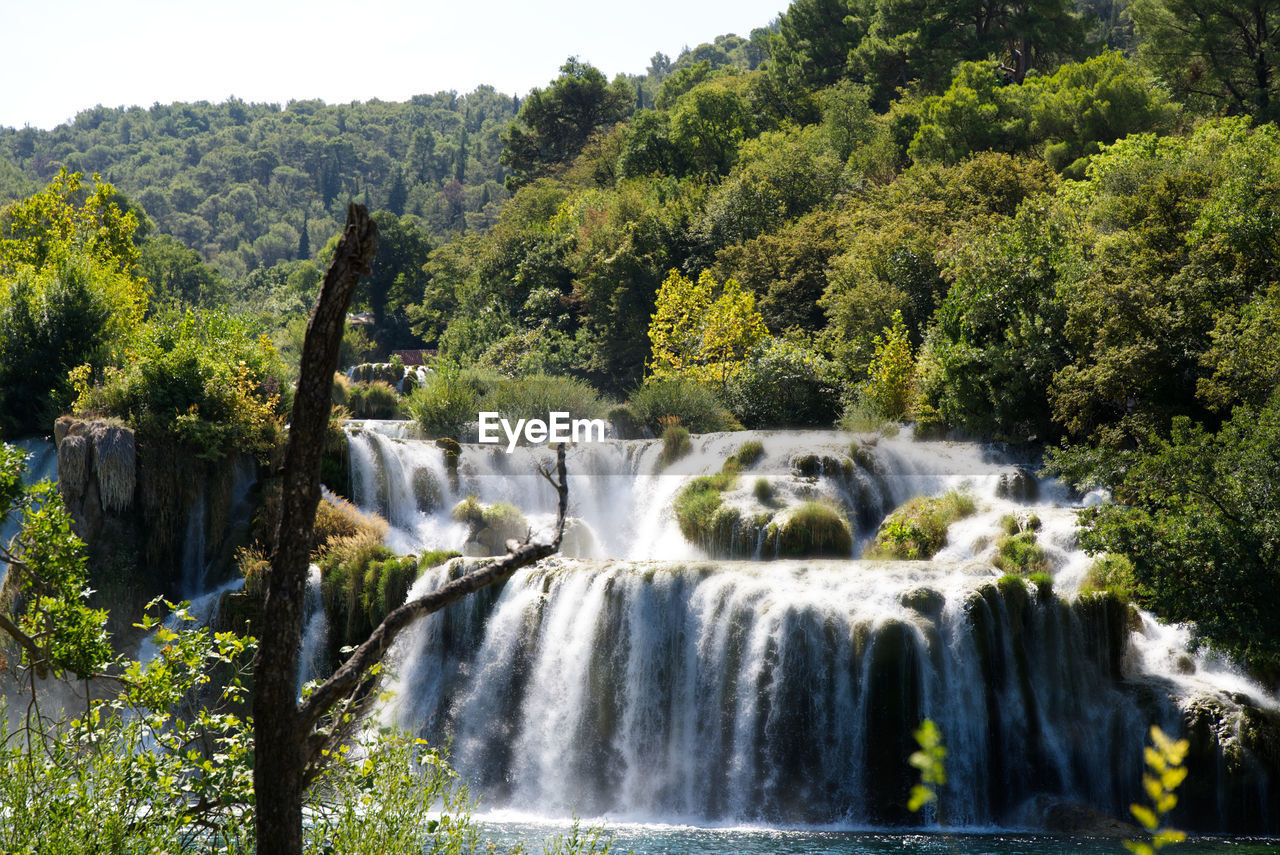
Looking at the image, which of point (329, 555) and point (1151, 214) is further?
point (1151, 214)

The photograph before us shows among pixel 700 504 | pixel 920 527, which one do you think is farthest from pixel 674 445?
pixel 920 527

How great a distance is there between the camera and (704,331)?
31953 mm

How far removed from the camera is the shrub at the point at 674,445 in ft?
80.8

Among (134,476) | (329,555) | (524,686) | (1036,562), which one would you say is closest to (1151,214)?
(1036,562)

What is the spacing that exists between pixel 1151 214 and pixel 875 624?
35.5 feet

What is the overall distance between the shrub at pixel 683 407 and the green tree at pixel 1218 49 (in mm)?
18400

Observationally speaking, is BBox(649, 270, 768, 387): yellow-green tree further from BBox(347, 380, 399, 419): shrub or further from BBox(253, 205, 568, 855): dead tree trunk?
BBox(253, 205, 568, 855): dead tree trunk

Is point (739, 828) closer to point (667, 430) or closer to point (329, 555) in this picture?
point (329, 555)

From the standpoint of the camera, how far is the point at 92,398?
20.7 m

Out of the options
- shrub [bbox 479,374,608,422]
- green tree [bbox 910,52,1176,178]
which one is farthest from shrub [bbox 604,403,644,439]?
green tree [bbox 910,52,1176,178]

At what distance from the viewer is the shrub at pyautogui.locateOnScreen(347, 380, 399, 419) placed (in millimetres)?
35469

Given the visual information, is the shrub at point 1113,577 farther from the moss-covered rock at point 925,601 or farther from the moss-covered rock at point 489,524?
the moss-covered rock at point 489,524

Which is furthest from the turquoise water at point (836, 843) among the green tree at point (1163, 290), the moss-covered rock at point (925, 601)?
the green tree at point (1163, 290)

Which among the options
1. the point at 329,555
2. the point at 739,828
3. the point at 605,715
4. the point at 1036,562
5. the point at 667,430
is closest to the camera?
the point at 739,828
